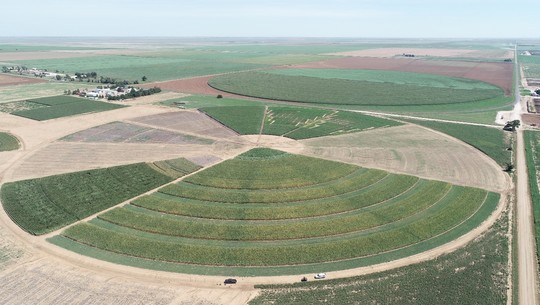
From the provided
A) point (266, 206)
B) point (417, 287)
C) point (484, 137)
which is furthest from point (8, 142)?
point (484, 137)

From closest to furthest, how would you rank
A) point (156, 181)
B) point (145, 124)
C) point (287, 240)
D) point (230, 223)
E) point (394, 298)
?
1. point (394, 298)
2. point (287, 240)
3. point (230, 223)
4. point (156, 181)
5. point (145, 124)

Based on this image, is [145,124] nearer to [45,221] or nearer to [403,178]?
[45,221]

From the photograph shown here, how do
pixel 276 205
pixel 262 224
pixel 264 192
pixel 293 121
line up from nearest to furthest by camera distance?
1. pixel 262 224
2. pixel 276 205
3. pixel 264 192
4. pixel 293 121

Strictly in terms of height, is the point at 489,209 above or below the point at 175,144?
below

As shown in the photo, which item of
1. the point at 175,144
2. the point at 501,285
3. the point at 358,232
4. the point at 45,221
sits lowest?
the point at 501,285

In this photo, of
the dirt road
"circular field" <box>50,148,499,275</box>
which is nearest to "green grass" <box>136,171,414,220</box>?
"circular field" <box>50,148,499,275</box>

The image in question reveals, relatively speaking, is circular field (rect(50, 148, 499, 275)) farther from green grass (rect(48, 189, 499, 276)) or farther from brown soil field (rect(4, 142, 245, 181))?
brown soil field (rect(4, 142, 245, 181))

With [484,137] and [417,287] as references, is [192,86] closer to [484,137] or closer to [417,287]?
[484,137]

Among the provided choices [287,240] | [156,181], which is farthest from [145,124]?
[287,240]
